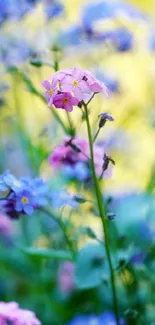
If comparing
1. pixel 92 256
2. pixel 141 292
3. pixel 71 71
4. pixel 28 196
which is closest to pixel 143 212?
pixel 141 292

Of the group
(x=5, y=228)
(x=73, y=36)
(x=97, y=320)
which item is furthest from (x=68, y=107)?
(x=5, y=228)

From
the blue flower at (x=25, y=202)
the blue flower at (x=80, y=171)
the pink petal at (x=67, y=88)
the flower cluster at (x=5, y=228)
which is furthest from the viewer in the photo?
the flower cluster at (x=5, y=228)

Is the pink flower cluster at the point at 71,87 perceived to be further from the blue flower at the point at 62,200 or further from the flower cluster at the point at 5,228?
the flower cluster at the point at 5,228

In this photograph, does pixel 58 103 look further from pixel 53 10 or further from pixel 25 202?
pixel 53 10

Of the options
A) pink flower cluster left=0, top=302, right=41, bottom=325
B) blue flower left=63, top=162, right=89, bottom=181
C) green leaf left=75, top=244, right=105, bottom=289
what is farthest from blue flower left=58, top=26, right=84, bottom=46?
pink flower cluster left=0, top=302, right=41, bottom=325

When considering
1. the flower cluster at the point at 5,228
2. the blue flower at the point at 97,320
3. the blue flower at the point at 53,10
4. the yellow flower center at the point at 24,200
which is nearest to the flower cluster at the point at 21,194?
the yellow flower center at the point at 24,200

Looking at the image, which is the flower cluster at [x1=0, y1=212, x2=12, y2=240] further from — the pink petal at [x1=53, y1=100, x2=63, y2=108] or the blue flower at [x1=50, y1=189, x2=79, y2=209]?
the pink petal at [x1=53, y1=100, x2=63, y2=108]
